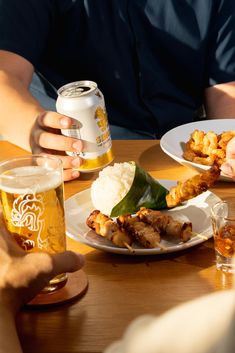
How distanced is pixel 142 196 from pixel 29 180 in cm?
33

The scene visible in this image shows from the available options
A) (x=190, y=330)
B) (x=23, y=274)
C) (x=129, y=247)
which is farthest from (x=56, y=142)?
(x=190, y=330)

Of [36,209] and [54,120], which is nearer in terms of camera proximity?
[36,209]

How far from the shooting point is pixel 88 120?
140 cm

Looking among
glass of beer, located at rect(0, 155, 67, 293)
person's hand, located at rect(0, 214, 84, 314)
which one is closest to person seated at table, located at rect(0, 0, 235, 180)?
glass of beer, located at rect(0, 155, 67, 293)

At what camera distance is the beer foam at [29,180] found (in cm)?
98

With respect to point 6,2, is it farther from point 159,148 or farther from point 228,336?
point 228,336

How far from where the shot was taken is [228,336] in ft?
1.38

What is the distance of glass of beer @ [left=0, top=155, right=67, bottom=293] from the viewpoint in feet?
3.20

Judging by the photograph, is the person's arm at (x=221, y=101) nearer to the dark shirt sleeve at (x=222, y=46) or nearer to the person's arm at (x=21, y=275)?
the dark shirt sleeve at (x=222, y=46)

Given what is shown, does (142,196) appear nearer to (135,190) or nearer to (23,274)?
(135,190)

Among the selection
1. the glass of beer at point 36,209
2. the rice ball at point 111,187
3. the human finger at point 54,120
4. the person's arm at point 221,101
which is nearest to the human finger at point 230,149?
the rice ball at point 111,187

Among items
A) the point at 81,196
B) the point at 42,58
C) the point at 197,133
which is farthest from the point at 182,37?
the point at 81,196

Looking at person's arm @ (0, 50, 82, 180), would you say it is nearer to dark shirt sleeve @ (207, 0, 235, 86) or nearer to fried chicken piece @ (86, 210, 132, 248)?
fried chicken piece @ (86, 210, 132, 248)

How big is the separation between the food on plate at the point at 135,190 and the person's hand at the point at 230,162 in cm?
13
